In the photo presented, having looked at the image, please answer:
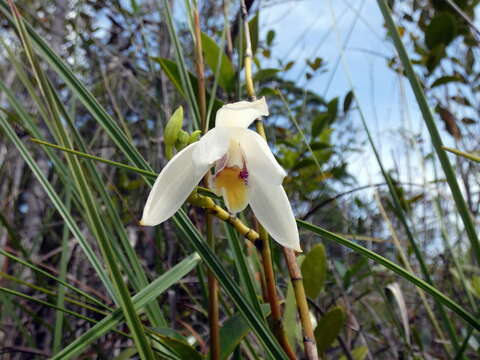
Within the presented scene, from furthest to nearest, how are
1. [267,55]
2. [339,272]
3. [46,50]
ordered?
[267,55]
[339,272]
[46,50]

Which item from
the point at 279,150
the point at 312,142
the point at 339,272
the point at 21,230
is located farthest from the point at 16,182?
the point at 339,272

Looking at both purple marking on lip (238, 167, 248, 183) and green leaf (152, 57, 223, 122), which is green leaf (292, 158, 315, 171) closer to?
green leaf (152, 57, 223, 122)

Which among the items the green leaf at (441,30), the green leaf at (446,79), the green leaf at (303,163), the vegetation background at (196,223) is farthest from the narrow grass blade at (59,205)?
the green leaf at (446,79)

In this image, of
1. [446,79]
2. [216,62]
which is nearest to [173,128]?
[216,62]

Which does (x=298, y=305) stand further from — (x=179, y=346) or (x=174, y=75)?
(x=174, y=75)

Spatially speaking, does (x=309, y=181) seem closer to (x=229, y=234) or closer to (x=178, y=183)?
(x=229, y=234)

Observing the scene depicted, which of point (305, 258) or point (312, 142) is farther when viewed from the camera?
point (312, 142)
